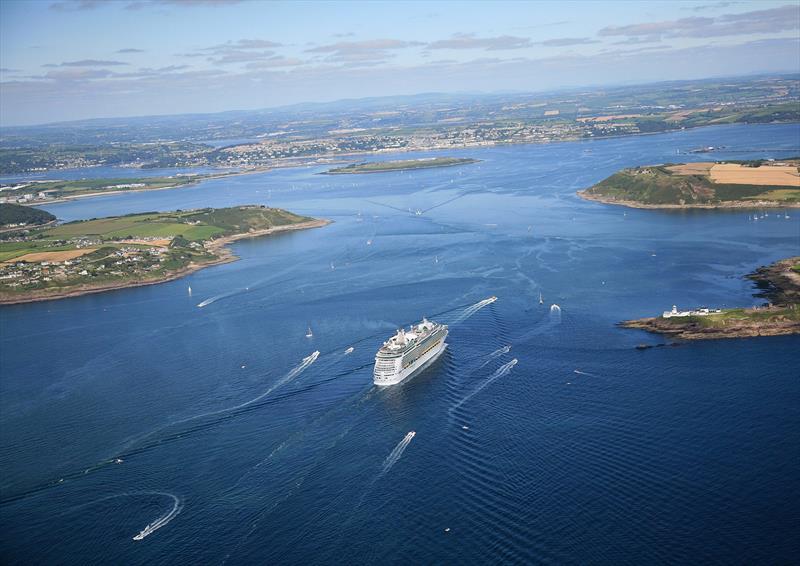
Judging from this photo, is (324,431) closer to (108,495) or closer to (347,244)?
(108,495)

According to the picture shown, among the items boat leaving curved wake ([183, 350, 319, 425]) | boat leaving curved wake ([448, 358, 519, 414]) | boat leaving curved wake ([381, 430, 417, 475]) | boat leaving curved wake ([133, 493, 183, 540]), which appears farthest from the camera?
boat leaving curved wake ([183, 350, 319, 425])

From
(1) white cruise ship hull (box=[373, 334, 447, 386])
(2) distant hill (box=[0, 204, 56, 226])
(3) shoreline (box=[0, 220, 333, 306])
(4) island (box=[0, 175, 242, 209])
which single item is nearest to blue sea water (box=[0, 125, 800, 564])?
(1) white cruise ship hull (box=[373, 334, 447, 386])

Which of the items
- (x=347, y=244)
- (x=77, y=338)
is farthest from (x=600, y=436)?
(x=347, y=244)

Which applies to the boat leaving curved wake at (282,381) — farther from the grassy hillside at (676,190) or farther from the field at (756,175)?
the field at (756,175)

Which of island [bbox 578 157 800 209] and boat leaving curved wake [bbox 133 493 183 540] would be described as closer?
boat leaving curved wake [bbox 133 493 183 540]

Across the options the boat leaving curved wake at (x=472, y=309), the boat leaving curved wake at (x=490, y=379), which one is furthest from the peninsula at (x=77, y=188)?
the boat leaving curved wake at (x=490, y=379)

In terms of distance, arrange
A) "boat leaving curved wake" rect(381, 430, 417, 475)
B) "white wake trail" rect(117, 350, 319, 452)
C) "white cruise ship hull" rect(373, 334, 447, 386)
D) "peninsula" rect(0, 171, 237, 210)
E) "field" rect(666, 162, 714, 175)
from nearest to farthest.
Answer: "boat leaving curved wake" rect(381, 430, 417, 475) < "white wake trail" rect(117, 350, 319, 452) < "white cruise ship hull" rect(373, 334, 447, 386) < "field" rect(666, 162, 714, 175) < "peninsula" rect(0, 171, 237, 210)

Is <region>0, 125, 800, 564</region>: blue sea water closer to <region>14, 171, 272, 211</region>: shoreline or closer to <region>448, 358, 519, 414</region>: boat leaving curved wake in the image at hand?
<region>448, 358, 519, 414</region>: boat leaving curved wake
